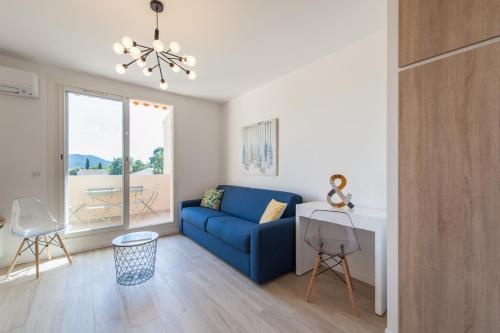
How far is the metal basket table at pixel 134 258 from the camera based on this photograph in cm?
231

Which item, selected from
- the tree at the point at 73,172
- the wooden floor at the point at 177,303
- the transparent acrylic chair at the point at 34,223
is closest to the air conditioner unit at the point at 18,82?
the tree at the point at 73,172

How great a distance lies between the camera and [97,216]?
351cm

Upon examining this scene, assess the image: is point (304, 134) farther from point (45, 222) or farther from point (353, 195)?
point (45, 222)

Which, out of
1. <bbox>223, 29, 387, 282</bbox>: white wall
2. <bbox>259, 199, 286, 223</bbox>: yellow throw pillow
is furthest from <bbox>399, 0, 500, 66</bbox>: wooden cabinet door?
<bbox>259, 199, 286, 223</bbox>: yellow throw pillow

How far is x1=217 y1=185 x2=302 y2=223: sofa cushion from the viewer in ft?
9.04

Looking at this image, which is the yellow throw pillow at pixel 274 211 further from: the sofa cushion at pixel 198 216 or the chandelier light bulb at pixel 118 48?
the chandelier light bulb at pixel 118 48

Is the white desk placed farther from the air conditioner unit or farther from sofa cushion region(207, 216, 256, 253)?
the air conditioner unit

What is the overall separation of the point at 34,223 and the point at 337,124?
4.07m

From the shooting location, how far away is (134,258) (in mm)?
2631

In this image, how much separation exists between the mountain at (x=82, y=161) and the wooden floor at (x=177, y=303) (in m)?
1.40

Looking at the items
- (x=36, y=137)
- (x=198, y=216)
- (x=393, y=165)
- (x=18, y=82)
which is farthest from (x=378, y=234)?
(x=18, y=82)

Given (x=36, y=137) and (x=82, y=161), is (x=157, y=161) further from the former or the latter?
(x=36, y=137)

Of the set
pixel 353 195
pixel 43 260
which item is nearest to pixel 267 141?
pixel 353 195

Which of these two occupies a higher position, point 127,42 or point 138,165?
point 127,42
